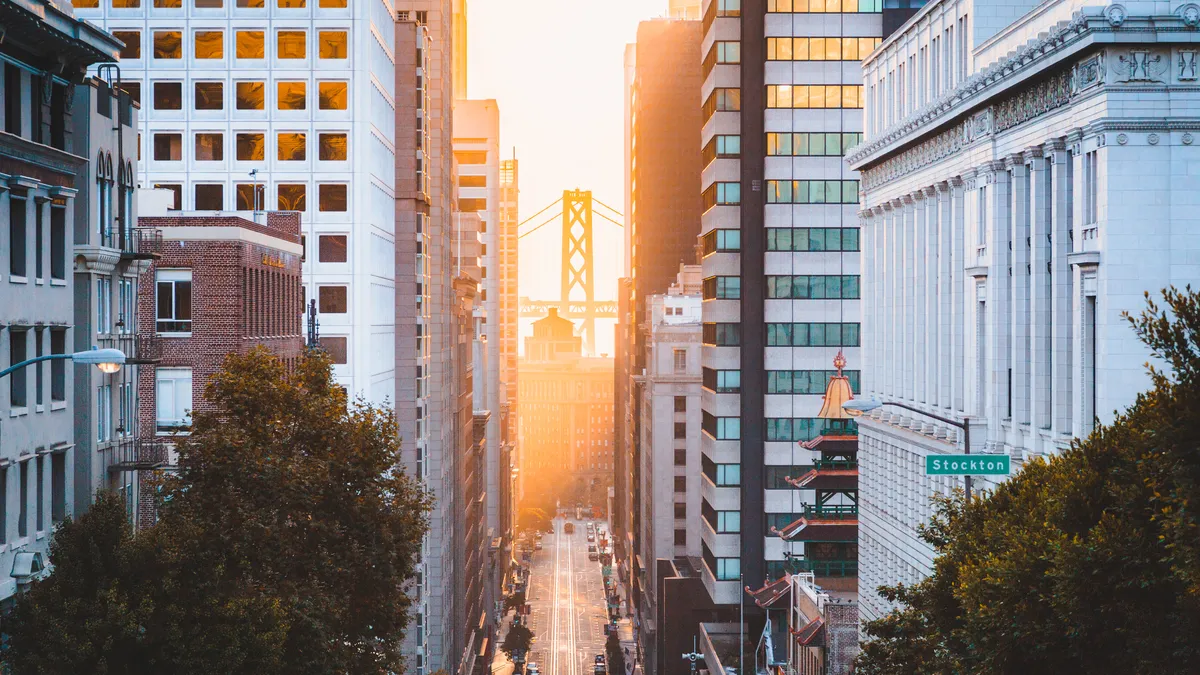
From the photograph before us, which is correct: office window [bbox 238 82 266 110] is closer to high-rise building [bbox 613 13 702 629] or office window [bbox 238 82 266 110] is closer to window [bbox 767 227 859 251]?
window [bbox 767 227 859 251]

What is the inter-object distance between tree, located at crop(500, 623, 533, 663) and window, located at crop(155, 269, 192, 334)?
Answer: 409ft

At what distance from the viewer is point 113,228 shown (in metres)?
51.0

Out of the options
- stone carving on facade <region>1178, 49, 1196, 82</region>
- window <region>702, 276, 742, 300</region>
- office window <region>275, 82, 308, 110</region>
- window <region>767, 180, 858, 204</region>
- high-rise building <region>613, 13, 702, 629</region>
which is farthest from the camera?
high-rise building <region>613, 13, 702, 629</region>

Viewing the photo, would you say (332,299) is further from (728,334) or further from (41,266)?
(41,266)

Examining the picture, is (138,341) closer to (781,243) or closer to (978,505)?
(978,505)

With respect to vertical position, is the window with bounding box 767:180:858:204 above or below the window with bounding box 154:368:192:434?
above

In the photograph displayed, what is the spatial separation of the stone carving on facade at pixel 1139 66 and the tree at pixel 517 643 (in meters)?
140

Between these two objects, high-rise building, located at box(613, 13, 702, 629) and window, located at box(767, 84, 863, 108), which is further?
high-rise building, located at box(613, 13, 702, 629)

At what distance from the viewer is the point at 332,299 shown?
85312mm

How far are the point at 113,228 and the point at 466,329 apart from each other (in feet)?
322

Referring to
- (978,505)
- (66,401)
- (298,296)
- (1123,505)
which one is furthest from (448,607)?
(1123,505)

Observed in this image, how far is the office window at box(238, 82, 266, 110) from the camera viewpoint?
8419 centimetres

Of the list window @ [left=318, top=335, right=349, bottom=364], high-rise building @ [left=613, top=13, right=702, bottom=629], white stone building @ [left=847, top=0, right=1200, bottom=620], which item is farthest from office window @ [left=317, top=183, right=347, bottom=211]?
high-rise building @ [left=613, top=13, right=702, bottom=629]

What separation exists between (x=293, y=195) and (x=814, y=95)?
36.2 m
